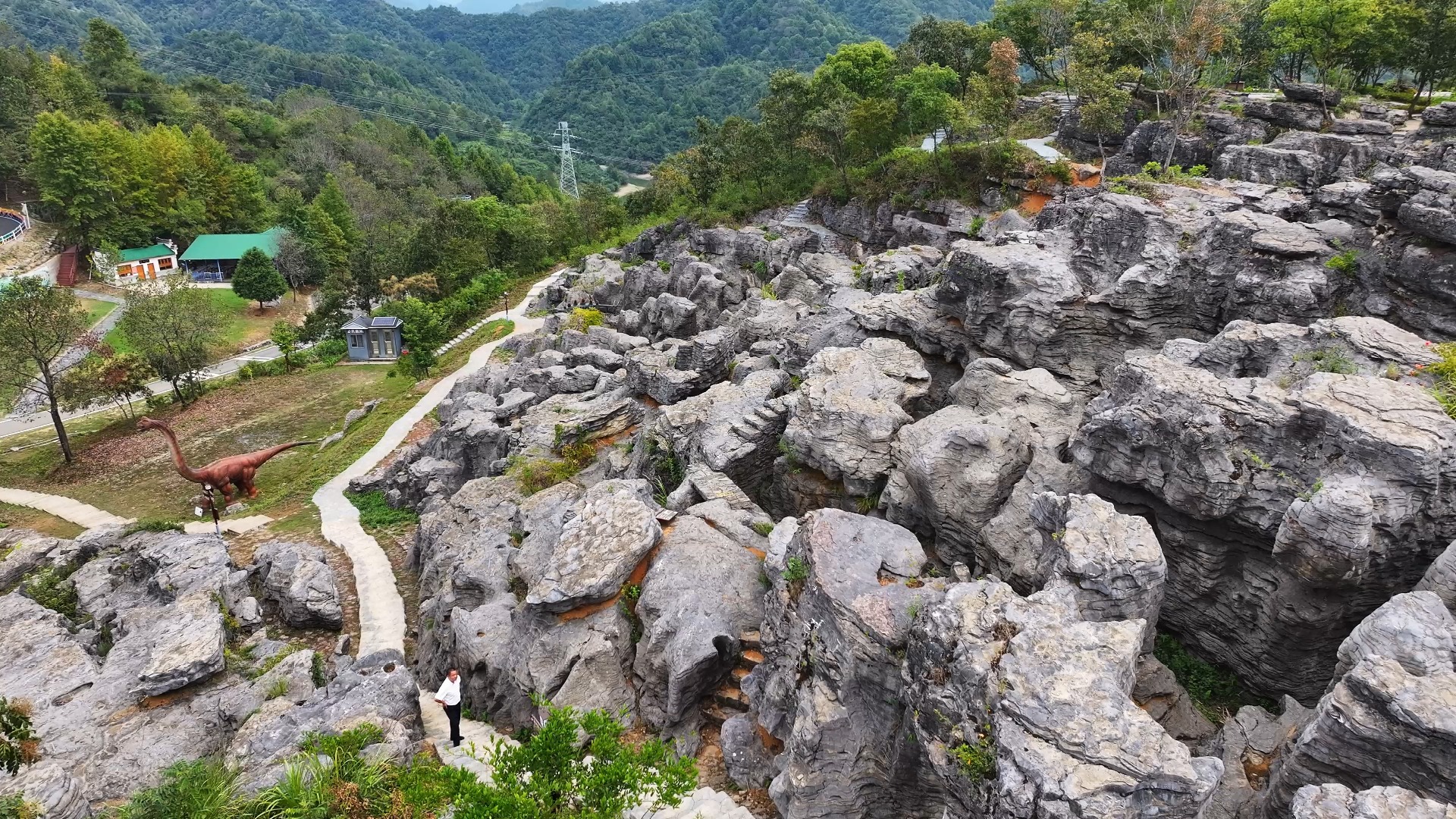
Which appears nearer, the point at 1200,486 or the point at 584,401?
the point at 1200,486

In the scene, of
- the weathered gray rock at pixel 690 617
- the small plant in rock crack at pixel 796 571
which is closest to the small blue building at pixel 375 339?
the weathered gray rock at pixel 690 617

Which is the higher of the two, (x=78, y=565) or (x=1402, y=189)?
(x=1402, y=189)

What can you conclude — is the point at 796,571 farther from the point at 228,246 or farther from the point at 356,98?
the point at 356,98

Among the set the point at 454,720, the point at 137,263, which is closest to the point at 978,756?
the point at 454,720

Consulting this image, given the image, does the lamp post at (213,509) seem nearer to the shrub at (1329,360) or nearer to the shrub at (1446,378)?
the shrub at (1329,360)

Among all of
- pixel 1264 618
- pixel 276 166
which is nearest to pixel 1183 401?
pixel 1264 618

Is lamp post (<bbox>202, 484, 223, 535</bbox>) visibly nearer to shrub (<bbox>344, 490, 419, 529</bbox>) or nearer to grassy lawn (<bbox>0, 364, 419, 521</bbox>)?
grassy lawn (<bbox>0, 364, 419, 521</bbox>)

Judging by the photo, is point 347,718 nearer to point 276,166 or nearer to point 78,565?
point 78,565

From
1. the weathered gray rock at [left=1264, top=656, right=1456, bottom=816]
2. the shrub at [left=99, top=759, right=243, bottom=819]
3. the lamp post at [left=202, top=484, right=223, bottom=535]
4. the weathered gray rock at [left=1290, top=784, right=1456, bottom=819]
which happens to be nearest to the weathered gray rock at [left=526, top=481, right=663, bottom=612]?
the shrub at [left=99, top=759, right=243, bottom=819]
